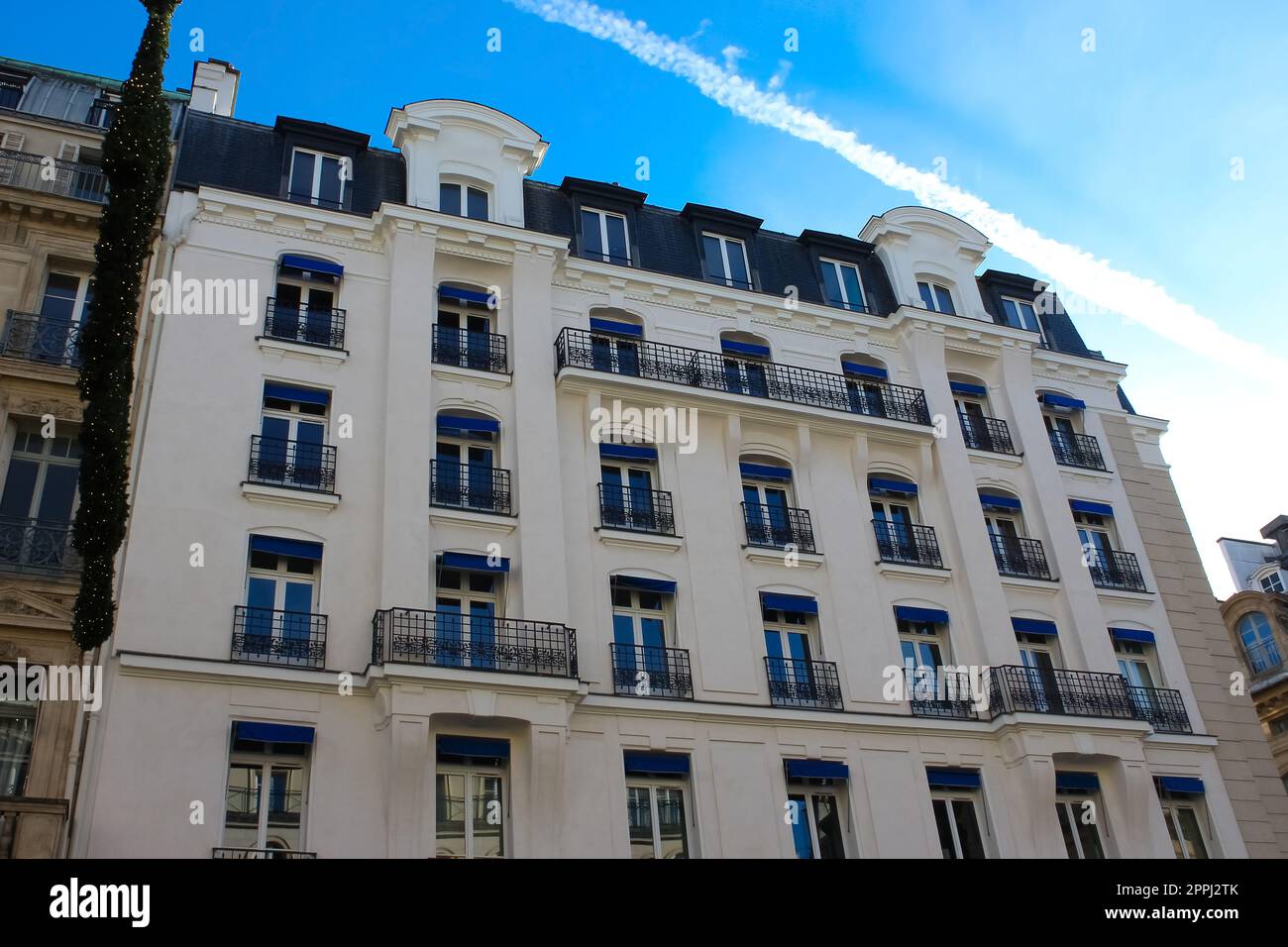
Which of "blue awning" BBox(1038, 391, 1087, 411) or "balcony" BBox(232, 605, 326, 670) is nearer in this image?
"balcony" BBox(232, 605, 326, 670)

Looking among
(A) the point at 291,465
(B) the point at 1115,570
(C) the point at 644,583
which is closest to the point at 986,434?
(B) the point at 1115,570

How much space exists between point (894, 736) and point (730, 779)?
3.42 meters

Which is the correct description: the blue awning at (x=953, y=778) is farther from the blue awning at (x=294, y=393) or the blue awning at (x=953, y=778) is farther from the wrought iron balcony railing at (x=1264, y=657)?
the wrought iron balcony railing at (x=1264, y=657)

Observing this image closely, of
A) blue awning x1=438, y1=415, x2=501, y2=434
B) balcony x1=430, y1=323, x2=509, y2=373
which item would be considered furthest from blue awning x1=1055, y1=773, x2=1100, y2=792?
balcony x1=430, y1=323, x2=509, y2=373

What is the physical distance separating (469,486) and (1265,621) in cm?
3169

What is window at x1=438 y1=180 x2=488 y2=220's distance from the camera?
2331 cm

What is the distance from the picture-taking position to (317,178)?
75.1 ft

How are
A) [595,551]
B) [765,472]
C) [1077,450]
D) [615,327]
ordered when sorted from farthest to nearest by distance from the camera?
[1077,450] < [615,327] < [765,472] < [595,551]

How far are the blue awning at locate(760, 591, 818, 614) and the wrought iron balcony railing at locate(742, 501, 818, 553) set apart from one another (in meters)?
0.97

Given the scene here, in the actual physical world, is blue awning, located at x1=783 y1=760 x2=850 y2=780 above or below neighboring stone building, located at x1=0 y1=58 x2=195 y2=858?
below

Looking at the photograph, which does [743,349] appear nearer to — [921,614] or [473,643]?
[921,614]

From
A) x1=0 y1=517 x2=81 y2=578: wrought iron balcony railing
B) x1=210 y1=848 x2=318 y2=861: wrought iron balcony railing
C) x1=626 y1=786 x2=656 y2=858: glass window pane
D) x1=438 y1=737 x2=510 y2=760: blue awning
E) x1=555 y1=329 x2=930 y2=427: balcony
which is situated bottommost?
x1=210 y1=848 x2=318 y2=861: wrought iron balcony railing

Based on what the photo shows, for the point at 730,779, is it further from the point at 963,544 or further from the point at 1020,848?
the point at 963,544

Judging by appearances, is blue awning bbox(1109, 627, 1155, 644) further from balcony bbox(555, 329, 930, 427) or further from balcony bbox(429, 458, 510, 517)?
balcony bbox(429, 458, 510, 517)
